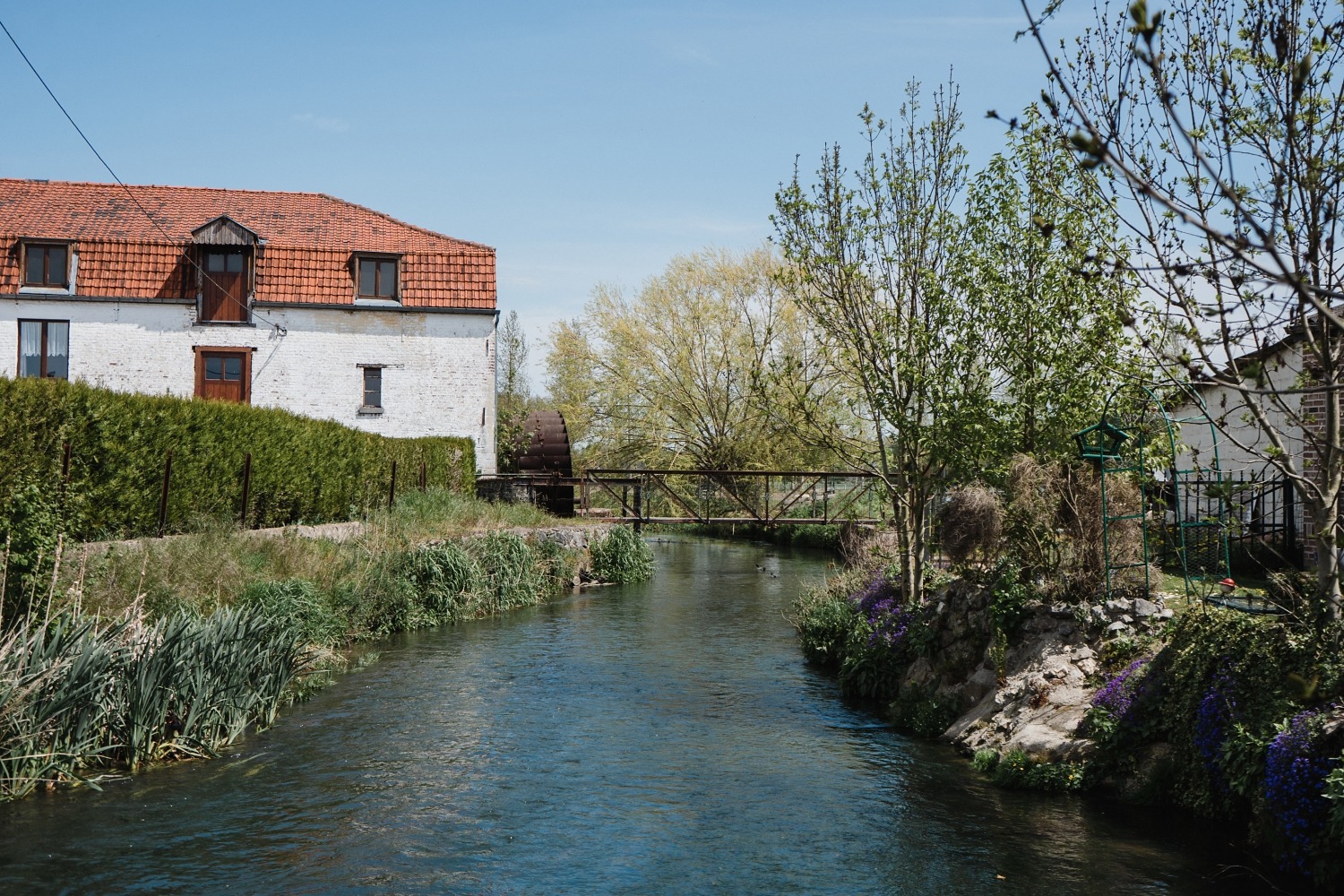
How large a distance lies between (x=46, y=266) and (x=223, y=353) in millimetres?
5060

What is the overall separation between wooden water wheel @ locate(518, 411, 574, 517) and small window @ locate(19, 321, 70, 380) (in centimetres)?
1243

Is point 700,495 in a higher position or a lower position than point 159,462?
lower

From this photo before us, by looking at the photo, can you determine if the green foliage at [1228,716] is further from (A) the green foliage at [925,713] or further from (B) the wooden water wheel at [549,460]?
(B) the wooden water wheel at [549,460]

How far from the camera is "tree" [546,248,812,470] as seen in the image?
3725cm

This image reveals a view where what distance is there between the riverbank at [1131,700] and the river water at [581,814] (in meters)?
0.35

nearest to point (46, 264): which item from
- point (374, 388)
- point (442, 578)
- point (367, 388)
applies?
point (367, 388)

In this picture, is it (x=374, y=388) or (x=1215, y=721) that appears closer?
(x=1215, y=721)

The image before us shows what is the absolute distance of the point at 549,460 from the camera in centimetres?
3094

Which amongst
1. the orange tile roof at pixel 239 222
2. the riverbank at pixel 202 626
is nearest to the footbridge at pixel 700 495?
the orange tile roof at pixel 239 222

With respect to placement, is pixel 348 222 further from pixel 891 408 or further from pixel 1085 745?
pixel 1085 745

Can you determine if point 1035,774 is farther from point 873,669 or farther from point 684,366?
point 684,366

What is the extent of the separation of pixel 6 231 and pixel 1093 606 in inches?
1177

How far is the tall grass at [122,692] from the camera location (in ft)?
25.0

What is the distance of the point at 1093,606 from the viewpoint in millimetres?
9969
